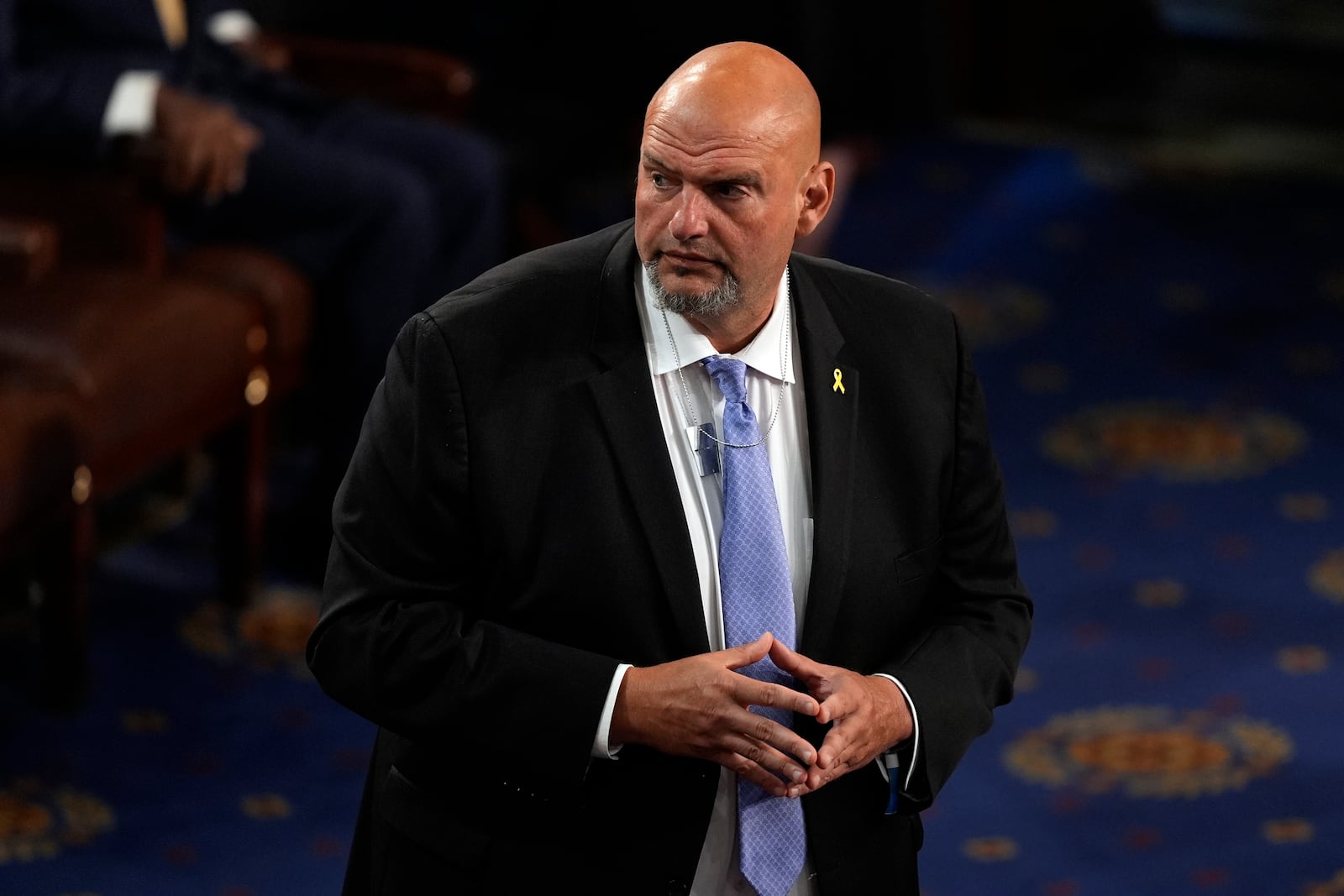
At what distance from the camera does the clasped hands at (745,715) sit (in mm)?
1682

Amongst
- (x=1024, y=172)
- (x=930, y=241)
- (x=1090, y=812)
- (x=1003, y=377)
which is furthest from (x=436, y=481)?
(x=1024, y=172)

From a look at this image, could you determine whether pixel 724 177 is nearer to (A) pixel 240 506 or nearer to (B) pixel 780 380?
(B) pixel 780 380

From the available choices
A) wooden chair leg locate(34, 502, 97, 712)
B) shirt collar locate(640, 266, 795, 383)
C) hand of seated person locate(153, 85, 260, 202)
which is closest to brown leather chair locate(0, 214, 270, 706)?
wooden chair leg locate(34, 502, 97, 712)

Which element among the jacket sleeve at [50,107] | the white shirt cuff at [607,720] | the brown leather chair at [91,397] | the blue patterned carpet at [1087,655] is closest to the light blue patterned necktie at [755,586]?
the white shirt cuff at [607,720]

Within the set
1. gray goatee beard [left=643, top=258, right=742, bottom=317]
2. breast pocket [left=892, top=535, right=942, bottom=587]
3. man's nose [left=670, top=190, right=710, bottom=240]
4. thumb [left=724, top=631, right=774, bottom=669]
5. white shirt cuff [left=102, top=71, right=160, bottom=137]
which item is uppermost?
man's nose [left=670, top=190, right=710, bottom=240]

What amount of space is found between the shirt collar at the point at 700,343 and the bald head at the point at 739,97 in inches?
6.3

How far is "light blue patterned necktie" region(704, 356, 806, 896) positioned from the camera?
1767 millimetres

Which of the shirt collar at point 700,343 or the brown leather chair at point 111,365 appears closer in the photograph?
the shirt collar at point 700,343

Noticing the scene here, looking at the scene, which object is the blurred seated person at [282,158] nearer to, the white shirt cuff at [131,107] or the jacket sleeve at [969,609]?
the white shirt cuff at [131,107]

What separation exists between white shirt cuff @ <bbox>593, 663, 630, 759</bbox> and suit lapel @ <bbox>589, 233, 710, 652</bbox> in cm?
7

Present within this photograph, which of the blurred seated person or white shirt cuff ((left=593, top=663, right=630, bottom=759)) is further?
the blurred seated person

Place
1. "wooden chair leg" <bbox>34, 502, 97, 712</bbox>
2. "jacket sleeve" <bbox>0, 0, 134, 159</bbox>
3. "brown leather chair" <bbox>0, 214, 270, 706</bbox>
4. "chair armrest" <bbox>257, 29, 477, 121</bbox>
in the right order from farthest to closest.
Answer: "chair armrest" <bbox>257, 29, 477, 121</bbox>, "jacket sleeve" <bbox>0, 0, 134, 159</bbox>, "wooden chair leg" <bbox>34, 502, 97, 712</bbox>, "brown leather chair" <bbox>0, 214, 270, 706</bbox>

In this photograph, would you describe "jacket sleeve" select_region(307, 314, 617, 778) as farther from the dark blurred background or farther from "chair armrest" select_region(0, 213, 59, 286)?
the dark blurred background

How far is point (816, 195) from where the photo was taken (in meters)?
1.83
